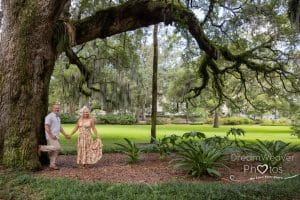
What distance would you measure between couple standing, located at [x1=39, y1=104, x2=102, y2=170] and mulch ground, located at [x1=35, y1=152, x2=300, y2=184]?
0.23m

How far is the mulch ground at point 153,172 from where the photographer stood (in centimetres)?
787

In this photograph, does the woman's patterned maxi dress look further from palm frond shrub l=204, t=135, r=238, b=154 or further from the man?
palm frond shrub l=204, t=135, r=238, b=154

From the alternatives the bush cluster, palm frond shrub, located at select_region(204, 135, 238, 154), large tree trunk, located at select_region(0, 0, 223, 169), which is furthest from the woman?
the bush cluster

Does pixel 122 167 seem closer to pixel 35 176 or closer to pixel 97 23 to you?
pixel 35 176

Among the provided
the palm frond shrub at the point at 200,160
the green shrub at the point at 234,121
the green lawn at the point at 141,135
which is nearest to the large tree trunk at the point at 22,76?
the palm frond shrub at the point at 200,160

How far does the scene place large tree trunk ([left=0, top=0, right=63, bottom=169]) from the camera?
8.35 metres

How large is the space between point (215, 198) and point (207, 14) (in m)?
8.35

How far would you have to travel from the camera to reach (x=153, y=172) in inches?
336

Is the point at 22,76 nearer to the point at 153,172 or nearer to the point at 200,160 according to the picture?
the point at 153,172

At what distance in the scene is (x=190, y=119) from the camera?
174ft

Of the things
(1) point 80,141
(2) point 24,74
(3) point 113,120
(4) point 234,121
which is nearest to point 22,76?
(2) point 24,74

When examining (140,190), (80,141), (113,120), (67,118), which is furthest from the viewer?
(113,120)

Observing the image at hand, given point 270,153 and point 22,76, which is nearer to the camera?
point 22,76

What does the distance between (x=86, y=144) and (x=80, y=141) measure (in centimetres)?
15
